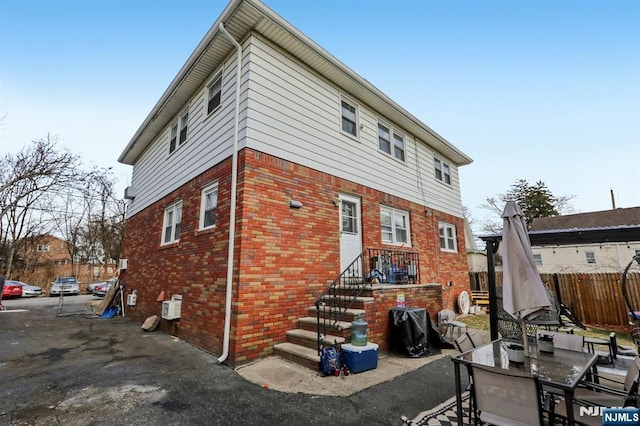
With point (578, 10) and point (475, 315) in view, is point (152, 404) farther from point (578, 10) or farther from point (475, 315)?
point (578, 10)

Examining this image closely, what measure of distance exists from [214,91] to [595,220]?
29938 millimetres

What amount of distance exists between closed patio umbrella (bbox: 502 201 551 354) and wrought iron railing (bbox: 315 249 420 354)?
2.94 metres

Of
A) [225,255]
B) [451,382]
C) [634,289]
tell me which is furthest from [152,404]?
[634,289]

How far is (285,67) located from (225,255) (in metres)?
4.66

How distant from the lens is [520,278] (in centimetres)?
331

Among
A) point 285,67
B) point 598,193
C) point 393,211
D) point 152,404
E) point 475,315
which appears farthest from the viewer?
point 598,193

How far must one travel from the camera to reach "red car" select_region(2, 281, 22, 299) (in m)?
19.7

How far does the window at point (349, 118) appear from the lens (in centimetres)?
831

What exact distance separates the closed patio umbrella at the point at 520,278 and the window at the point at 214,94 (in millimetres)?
6841

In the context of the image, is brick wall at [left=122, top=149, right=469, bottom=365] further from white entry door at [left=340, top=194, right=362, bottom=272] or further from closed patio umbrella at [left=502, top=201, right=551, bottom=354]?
closed patio umbrella at [left=502, top=201, right=551, bottom=354]

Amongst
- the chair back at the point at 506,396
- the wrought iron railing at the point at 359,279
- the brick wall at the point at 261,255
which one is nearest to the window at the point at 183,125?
the brick wall at the point at 261,255

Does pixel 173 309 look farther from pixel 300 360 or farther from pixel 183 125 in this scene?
pixel 183 125

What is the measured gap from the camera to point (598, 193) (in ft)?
114

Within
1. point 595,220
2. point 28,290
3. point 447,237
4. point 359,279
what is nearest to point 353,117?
point 359,279
